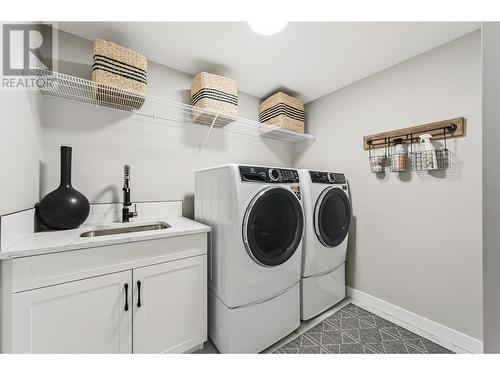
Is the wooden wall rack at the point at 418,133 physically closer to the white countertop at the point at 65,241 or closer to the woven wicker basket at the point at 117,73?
the white countertop at the point at 65,241

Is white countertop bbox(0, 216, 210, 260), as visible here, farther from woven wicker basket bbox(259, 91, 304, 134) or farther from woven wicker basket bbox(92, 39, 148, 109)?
woven wicker basket bbox(259, 91, 304, 134)

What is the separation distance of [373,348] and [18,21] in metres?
3.10

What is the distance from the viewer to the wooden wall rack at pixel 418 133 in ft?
5.22

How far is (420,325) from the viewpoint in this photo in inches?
69.7

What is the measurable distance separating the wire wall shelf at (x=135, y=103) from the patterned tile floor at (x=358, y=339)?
1.99m

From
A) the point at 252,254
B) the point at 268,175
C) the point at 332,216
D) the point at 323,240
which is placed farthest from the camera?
the point at 332,216

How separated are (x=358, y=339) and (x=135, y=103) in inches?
103

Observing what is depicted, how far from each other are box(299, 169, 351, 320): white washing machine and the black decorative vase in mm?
1670

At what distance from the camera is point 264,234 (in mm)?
1514

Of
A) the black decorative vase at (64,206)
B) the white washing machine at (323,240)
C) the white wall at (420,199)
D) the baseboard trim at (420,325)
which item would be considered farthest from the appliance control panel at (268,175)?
the baseboard trim at (420,325)

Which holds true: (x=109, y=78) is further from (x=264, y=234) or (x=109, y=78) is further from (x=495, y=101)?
(x=495, y=101)

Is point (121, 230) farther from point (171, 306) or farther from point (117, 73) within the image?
point (117, 73)

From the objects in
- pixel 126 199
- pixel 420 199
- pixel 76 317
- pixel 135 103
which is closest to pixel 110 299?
pixel 76 317
